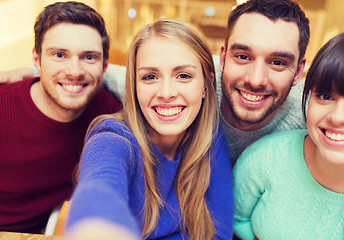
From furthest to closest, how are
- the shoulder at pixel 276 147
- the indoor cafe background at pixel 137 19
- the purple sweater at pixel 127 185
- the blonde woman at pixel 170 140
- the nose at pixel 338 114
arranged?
the indoor cafe background at pixel 137 19 < the shoulder at pixel 276 147 < the blonde woman at pixel 170 140 < the nose at pixel 338 114 < the purple sweater at pixel 127 185

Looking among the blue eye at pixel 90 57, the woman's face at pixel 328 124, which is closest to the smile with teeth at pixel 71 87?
the blue eye at pixel 90 57

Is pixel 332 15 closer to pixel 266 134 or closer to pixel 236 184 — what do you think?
pixel 266 134

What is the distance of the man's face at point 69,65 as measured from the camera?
4.24 feet

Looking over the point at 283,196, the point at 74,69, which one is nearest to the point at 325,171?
the point at 283,196

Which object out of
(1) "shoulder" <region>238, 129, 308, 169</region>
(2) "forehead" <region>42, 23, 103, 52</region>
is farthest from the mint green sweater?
(2) "forehead" <region>42, 23, 103, 52</region>

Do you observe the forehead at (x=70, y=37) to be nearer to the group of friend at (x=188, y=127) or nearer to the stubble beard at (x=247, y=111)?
the group of friend at (x=188, y=127)

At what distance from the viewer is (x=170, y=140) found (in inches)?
47.3

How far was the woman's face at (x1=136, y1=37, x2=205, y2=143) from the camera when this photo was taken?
1.03m

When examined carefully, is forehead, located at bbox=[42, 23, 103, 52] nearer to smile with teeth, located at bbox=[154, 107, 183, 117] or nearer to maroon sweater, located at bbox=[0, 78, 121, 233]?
maroon sweater, located at bbox=[0, 78, 121, 233]

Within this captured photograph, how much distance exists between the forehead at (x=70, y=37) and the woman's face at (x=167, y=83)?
1.09 feet

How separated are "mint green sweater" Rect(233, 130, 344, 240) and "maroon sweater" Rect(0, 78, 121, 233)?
0.66m

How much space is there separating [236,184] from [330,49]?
0.60 m

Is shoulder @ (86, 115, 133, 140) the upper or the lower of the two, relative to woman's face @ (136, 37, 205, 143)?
lower

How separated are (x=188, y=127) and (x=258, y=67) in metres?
0.35
